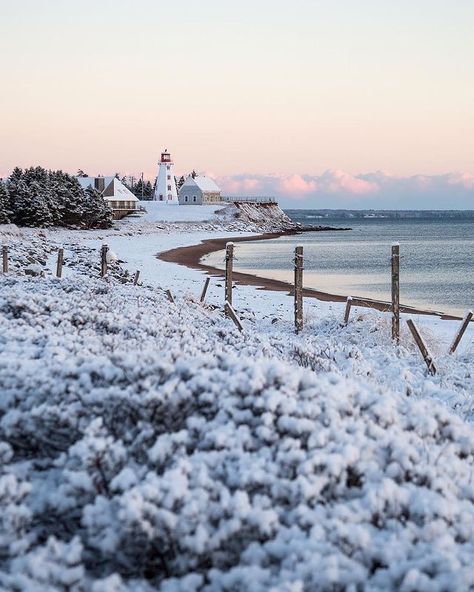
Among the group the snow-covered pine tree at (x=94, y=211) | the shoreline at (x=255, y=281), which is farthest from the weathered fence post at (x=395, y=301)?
the snow-covered pine tree at (x=94, y=211)

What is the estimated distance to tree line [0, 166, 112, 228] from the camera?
78875 mm

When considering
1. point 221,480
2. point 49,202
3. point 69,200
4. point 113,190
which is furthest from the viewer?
point 113,190

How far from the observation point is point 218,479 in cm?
582

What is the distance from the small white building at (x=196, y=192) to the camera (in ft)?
485

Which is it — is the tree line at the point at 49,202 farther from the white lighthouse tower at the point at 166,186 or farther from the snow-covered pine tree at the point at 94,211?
the white lighthouse tower at the point at 166,186

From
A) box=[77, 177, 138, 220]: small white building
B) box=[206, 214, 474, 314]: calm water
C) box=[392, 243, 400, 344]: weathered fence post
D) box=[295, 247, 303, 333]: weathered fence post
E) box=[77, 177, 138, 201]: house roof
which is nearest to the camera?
box=[392, 243, 400, 344]: weathered fence post

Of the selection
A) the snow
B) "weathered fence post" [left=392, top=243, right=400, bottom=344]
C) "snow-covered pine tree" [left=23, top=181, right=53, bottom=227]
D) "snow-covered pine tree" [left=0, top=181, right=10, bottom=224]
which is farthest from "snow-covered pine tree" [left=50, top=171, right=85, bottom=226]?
"weathered fence post" [left=392, top=243, right=400, bottom=344]

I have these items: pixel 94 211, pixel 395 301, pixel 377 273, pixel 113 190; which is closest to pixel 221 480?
pixel 395 301

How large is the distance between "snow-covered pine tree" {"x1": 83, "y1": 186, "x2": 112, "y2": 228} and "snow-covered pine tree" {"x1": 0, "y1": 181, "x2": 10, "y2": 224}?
545 inches

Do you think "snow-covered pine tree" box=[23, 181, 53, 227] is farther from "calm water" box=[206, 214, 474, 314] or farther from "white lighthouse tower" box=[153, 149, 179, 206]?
"white lighthouse tower" box=[153, 149, 179, 206]

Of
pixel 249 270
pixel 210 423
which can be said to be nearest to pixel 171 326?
pixel 210 423

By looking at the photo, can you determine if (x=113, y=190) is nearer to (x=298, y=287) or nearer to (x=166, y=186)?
(x=166, y=186)

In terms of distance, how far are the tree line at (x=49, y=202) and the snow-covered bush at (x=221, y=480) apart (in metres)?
70.7

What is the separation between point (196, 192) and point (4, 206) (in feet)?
Result: 246
